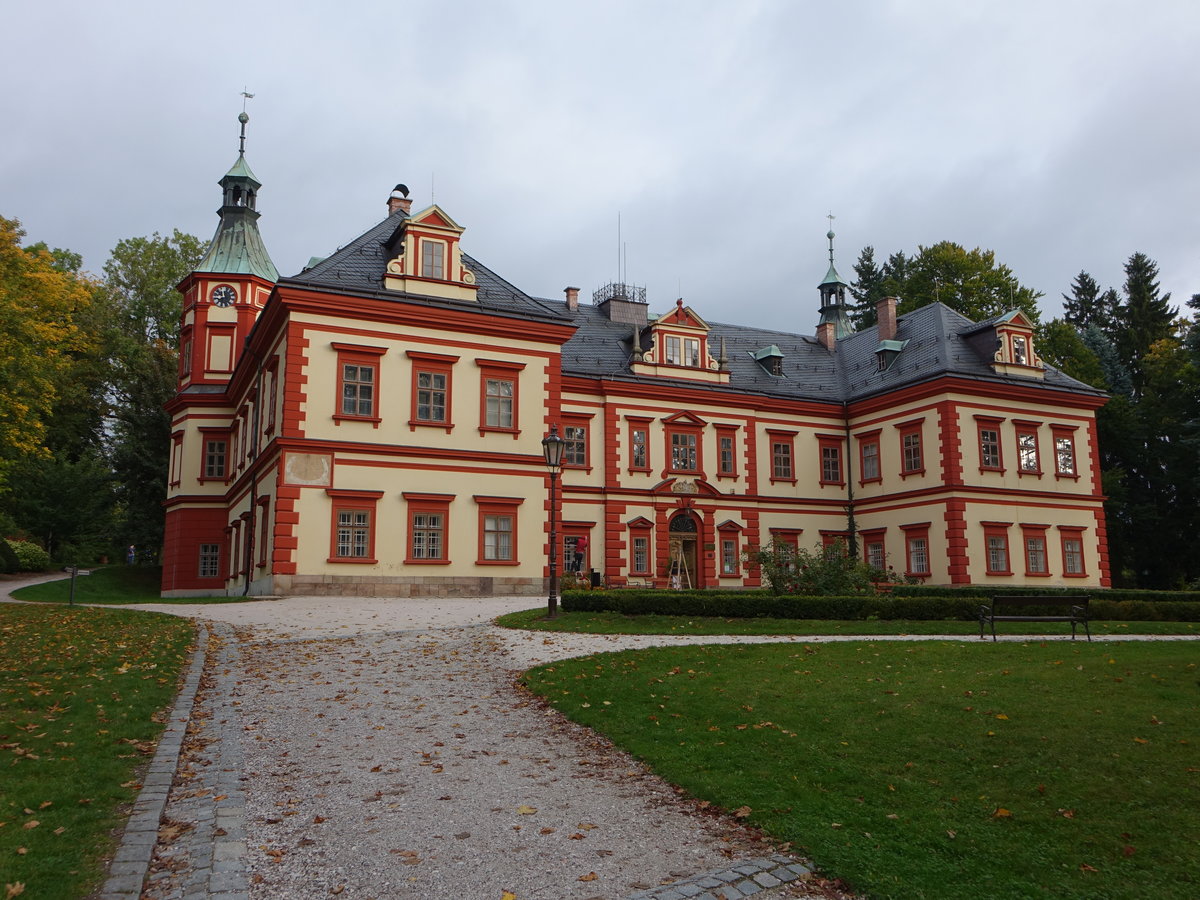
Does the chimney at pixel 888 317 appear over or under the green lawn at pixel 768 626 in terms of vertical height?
over

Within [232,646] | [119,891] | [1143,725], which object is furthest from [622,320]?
[119,891]

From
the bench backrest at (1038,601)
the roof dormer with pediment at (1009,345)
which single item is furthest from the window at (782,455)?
the bench backrest at (1038,601)

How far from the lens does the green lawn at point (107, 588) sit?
29.2 metres

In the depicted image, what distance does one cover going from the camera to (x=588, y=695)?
10734mm

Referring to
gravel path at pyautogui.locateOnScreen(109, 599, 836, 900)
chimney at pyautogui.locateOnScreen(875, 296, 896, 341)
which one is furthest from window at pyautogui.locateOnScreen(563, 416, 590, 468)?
gravel path at pyautogui.locateOnScreen(109, 599, 836, 900)

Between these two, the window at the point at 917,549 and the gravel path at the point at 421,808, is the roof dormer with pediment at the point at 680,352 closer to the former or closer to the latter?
the window at the point at 917,549

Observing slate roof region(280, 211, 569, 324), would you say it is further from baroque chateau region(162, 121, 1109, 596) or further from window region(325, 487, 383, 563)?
window region(325, 487, 383, 563)

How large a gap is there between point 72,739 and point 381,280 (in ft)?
69.3

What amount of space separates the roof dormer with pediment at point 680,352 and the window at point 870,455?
6.28 meters

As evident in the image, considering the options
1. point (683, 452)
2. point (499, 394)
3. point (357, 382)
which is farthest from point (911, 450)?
point (357, 382)

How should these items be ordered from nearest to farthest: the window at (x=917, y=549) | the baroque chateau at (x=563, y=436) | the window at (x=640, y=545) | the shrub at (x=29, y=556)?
the baroque chateau at (x=563, y=436) → the window at (x=917, y=549) → the window at (x=640, y=545) → the shrub at (x=29, y=556)

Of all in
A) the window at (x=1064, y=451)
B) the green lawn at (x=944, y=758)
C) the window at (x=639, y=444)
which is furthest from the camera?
the window at (x=1064, y=451)

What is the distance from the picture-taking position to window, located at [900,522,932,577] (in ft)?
113

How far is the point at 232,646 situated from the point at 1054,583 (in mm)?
30362
